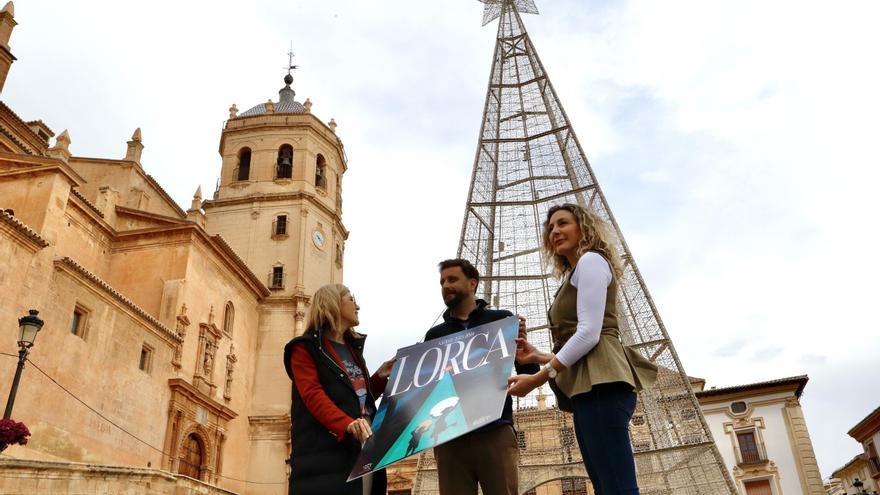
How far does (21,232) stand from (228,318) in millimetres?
12679

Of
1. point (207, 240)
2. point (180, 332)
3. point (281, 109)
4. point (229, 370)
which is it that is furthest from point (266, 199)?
point (180, 332)

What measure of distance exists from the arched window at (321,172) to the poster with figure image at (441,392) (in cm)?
3389

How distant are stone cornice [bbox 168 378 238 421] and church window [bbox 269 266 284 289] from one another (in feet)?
24.6

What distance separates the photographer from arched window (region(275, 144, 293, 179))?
3597 centimetres

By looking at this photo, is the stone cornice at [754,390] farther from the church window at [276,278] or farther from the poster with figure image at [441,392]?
the poster with figure image at [441,392]

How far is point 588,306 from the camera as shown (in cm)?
350

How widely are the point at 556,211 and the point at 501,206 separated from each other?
55.4 feet

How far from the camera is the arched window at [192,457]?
2355 centimetres

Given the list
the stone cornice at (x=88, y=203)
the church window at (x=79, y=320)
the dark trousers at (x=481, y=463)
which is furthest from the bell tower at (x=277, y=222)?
the dark trousers at (x=481, y=463)

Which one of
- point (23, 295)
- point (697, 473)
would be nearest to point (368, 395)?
point (697, 473)

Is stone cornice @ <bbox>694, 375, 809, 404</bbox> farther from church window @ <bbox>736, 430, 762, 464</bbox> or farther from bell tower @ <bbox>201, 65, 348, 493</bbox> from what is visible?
bell tower @ <bbox>201, 65, 348, 493</bbox>

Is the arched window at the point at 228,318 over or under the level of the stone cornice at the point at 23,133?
under

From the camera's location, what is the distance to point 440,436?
3.39 meters

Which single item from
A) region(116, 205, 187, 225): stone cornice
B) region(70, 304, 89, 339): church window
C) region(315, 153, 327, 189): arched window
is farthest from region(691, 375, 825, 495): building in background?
region(70, 304, 89, 339): church window
